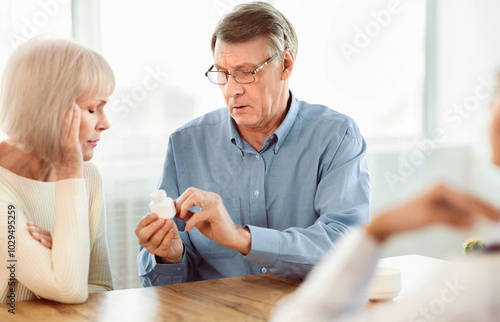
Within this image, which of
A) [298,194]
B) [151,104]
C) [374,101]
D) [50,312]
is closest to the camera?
[50,312]

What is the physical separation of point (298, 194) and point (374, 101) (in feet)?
7.94

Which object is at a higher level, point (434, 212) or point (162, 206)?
point (434, 212)

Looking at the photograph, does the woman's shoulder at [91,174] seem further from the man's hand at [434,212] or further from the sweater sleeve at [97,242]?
the man's hand at [434,212]

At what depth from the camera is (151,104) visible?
3.42 meters

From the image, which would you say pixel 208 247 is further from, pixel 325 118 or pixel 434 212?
pixel 434 212

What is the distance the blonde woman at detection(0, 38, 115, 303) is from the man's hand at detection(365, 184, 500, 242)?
1071 mm

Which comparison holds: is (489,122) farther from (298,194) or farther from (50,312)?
(298,194)

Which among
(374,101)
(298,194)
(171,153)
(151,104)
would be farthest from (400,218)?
(374,101)
